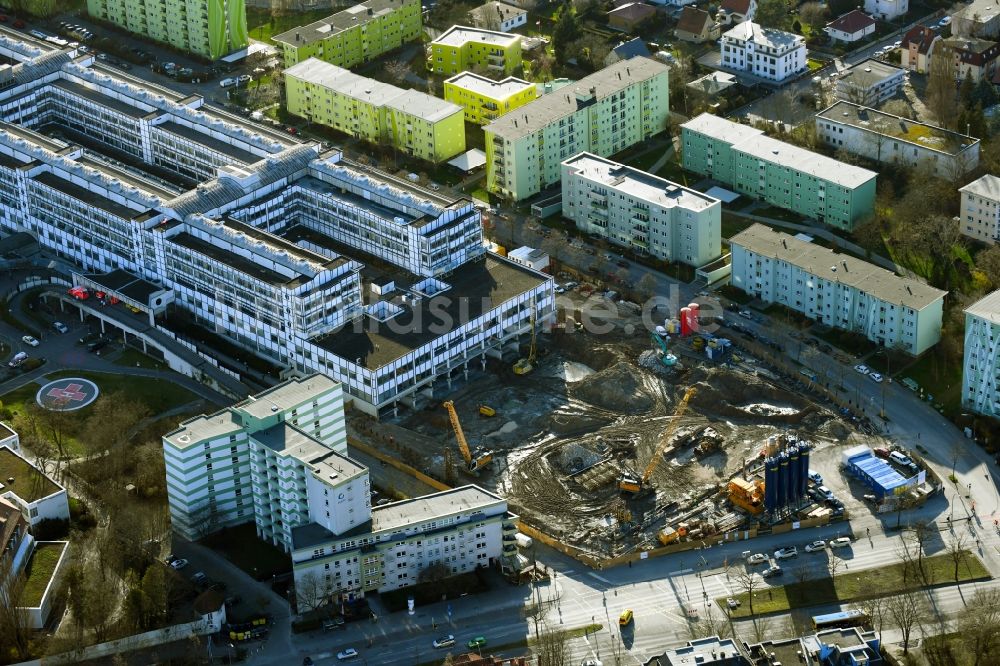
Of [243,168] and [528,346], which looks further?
[243,168]

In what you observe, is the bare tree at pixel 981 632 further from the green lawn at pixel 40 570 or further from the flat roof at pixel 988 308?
the green lawn at pixel 40 570

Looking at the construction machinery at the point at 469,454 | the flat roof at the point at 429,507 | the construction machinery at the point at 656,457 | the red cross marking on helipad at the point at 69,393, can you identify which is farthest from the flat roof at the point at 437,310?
the red cross marking on helipad at the point at 69,393

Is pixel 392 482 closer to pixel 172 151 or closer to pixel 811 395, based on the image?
pixel 811 395

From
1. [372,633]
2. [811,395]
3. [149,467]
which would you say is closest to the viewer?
[372,633]

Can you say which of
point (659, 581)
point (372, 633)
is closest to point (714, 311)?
point (659, 581)

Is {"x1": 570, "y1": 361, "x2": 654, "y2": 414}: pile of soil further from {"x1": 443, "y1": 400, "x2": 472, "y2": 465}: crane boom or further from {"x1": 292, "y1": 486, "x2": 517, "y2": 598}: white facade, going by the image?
{"x1": 292, "y1": 486, "x2": 517, "y2": 598}: white facade

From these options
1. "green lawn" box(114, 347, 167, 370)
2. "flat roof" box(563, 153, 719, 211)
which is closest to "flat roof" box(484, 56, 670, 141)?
"flat roof" box(563, 153, 719, 211)
